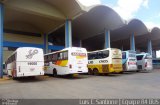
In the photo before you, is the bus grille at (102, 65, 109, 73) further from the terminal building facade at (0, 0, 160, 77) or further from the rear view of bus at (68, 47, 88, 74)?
the terminal building facade at (0, 0, 160, 77)

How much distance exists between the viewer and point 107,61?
53.0 ft

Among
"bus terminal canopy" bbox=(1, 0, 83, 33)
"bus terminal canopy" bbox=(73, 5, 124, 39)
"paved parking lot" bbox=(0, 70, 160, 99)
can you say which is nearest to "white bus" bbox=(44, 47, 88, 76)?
"paved parking lot" bbox=(0, 70, 160, 99)

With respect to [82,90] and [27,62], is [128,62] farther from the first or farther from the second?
[82,90]

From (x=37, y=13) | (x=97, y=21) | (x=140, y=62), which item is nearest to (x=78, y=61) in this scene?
(x=37, y=13)

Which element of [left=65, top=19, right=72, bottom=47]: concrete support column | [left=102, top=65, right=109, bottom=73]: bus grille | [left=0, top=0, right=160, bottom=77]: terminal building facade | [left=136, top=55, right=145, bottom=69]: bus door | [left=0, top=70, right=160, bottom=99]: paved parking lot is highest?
[left=0, top=0, right=160, bottom=77]: terminal building facade

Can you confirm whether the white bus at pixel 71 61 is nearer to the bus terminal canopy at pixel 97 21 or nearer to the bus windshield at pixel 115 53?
the bus windshield at pixel 115 53

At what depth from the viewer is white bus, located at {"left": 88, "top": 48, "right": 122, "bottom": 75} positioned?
15.9 m

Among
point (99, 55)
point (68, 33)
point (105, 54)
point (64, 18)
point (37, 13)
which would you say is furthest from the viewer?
point (64, 18)

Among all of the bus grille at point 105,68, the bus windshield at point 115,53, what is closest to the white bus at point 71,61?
the bus grille at point 105,68

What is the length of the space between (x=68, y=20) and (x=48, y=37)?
1048cm

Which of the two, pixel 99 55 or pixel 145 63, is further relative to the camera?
pixel 145 63

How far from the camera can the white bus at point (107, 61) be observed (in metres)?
15.9

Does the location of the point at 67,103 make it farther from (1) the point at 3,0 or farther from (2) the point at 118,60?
(1) the point at 3,0

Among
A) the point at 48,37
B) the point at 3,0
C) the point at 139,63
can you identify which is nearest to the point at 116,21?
the point at 139,63
